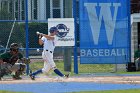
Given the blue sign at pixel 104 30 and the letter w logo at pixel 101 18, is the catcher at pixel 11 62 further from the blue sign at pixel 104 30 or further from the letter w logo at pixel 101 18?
the letter w logo at pixel 101 18

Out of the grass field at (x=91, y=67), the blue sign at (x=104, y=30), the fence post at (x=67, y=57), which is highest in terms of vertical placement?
the blue sign at (x=104, y=30)

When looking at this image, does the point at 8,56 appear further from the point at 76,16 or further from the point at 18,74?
the point at 76,16

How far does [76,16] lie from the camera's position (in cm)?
2312

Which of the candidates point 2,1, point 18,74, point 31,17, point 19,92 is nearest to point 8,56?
point 18,74

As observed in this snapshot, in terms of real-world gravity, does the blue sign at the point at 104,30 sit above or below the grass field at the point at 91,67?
above

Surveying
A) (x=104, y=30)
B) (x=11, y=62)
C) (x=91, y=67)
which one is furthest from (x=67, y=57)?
(x=11, y=62)

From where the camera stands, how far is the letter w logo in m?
23.2

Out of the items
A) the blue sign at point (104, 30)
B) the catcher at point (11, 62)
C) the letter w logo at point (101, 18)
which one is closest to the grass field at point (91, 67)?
the blue sign at point (104, 30)

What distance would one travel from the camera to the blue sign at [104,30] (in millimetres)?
23219

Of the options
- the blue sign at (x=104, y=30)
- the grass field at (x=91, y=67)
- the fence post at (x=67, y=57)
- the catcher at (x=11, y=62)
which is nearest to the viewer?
the catcher at (x=11, y=62)

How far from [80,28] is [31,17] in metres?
2.85

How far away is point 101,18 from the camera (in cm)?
2330

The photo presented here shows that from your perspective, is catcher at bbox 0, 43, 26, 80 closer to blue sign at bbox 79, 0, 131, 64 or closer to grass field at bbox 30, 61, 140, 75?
blue sign at bbox 79, 0, 131, 64

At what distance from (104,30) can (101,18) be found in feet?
1.89
